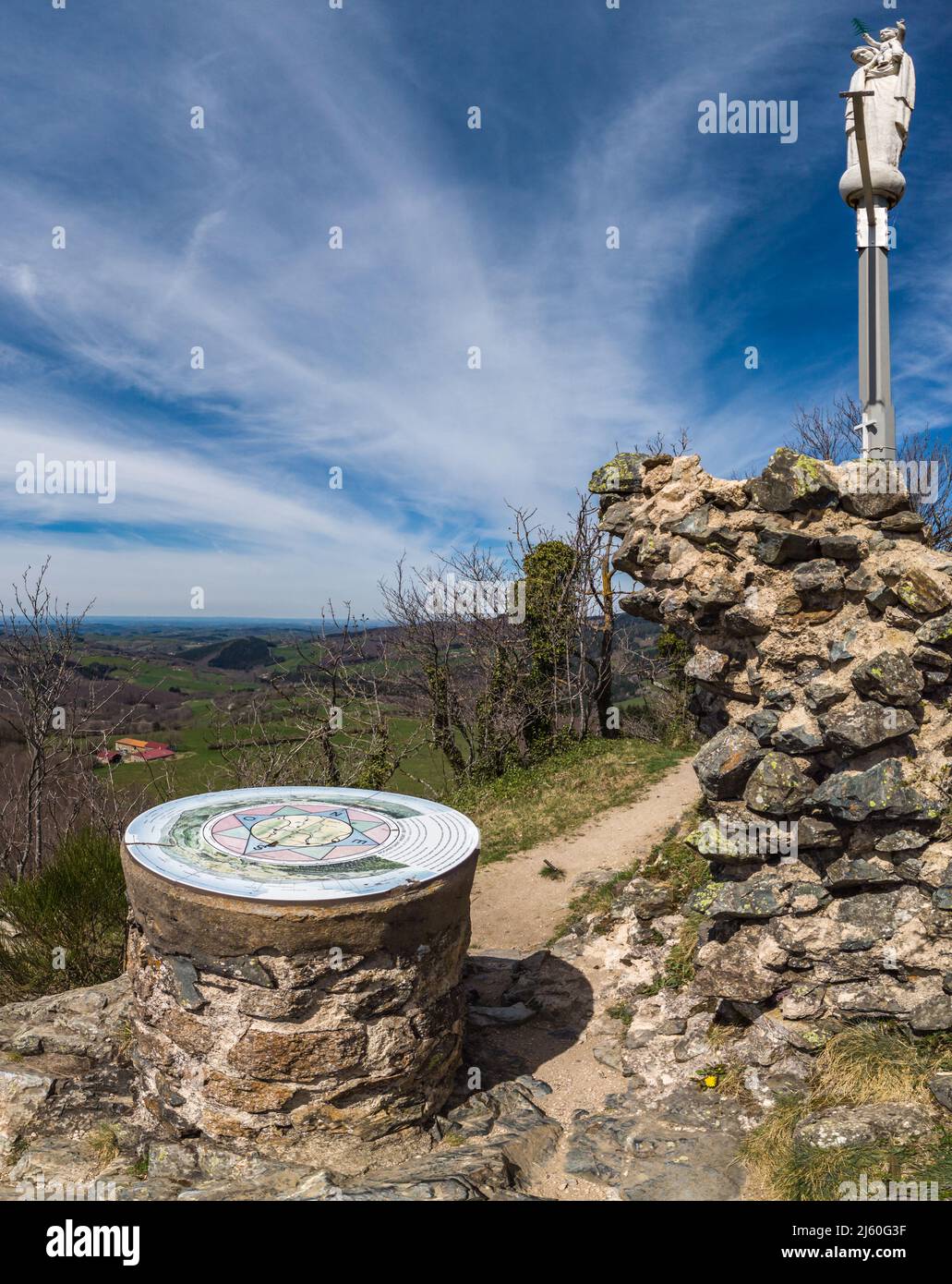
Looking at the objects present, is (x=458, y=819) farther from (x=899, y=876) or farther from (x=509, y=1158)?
(x=899, y=876)

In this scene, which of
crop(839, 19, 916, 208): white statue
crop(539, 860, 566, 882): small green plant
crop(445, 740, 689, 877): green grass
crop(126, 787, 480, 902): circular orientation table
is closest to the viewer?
crop(126, 787, 480, 902): circular orientation table

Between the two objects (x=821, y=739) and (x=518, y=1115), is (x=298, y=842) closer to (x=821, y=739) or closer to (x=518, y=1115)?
(x=518, y=1115)

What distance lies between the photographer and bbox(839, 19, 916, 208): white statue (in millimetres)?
5984

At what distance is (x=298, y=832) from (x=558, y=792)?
27.2 feet

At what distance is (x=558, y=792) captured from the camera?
13.3 metres

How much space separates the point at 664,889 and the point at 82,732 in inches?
318

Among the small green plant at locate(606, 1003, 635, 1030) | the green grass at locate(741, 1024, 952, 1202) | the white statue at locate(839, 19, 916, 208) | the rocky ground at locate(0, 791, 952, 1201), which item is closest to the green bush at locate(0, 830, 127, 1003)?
the rocky ground at locate(0, 791, 952, 1201)

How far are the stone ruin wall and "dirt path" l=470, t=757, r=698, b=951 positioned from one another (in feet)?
10.1

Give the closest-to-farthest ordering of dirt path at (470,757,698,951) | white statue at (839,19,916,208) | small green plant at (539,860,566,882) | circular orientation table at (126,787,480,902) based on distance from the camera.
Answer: circular orientation table at (126,787,480,902) → white statue at (839,19,916,208) → dirt path at (470,757,698,951) → small green plant at (539,860,566,882)

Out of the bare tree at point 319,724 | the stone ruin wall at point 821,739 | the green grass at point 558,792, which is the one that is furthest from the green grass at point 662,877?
the bare tree at point 319,724

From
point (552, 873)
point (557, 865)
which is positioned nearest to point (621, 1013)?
point (552, 873)

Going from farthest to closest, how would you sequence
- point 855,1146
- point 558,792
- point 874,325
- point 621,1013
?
point 558,792 < point 621,1013 < point 874,325 < point 855,1146

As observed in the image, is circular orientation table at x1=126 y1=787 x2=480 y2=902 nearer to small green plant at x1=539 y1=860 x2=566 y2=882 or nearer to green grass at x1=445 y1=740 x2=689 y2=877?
small green plant at x1=539 y1=860 x2=566 y2=882

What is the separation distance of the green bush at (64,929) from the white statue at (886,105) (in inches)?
336
